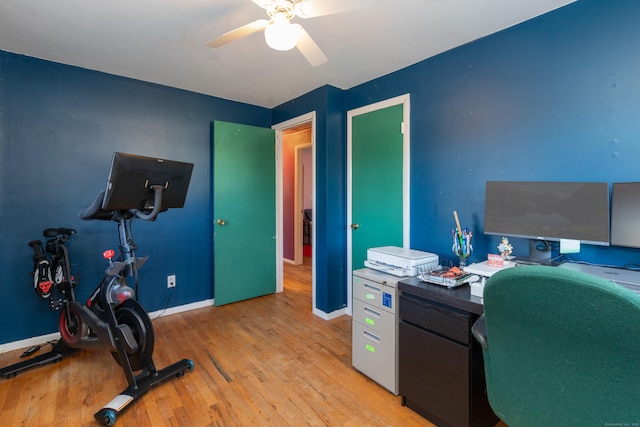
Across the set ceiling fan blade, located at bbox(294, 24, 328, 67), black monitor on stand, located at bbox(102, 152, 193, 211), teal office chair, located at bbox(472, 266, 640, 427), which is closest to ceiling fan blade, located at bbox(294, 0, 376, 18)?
ceiling fan blade, located at bbox(294, 24, 328, 67)

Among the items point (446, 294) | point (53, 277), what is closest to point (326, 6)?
point (446, 294)

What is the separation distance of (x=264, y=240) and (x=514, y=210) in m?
2.74

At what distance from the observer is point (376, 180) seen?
2.93 meters

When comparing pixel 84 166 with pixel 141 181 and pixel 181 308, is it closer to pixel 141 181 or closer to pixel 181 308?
pixel 141 181

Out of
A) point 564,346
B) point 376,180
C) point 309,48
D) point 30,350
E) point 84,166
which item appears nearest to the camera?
point 564,346

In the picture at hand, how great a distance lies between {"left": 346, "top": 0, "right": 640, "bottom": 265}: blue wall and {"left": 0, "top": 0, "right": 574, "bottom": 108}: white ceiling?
16 cm

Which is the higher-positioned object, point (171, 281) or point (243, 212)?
point (243, 212)

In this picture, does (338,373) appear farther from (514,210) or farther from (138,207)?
(138,207)

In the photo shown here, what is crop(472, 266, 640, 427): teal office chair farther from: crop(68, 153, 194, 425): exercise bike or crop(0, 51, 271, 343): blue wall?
crop(0, 51, 271, 343): blue wall

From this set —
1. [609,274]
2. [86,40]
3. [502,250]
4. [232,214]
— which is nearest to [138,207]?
[86,40]

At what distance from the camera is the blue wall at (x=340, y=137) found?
1.72 meters

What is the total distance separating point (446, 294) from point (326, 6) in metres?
1.56

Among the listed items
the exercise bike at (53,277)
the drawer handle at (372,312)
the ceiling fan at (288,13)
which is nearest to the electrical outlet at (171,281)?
the exercise bike at (53,277)

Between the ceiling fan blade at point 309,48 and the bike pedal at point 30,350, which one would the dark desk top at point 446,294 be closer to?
the ceiling fan blade at point 309,48
